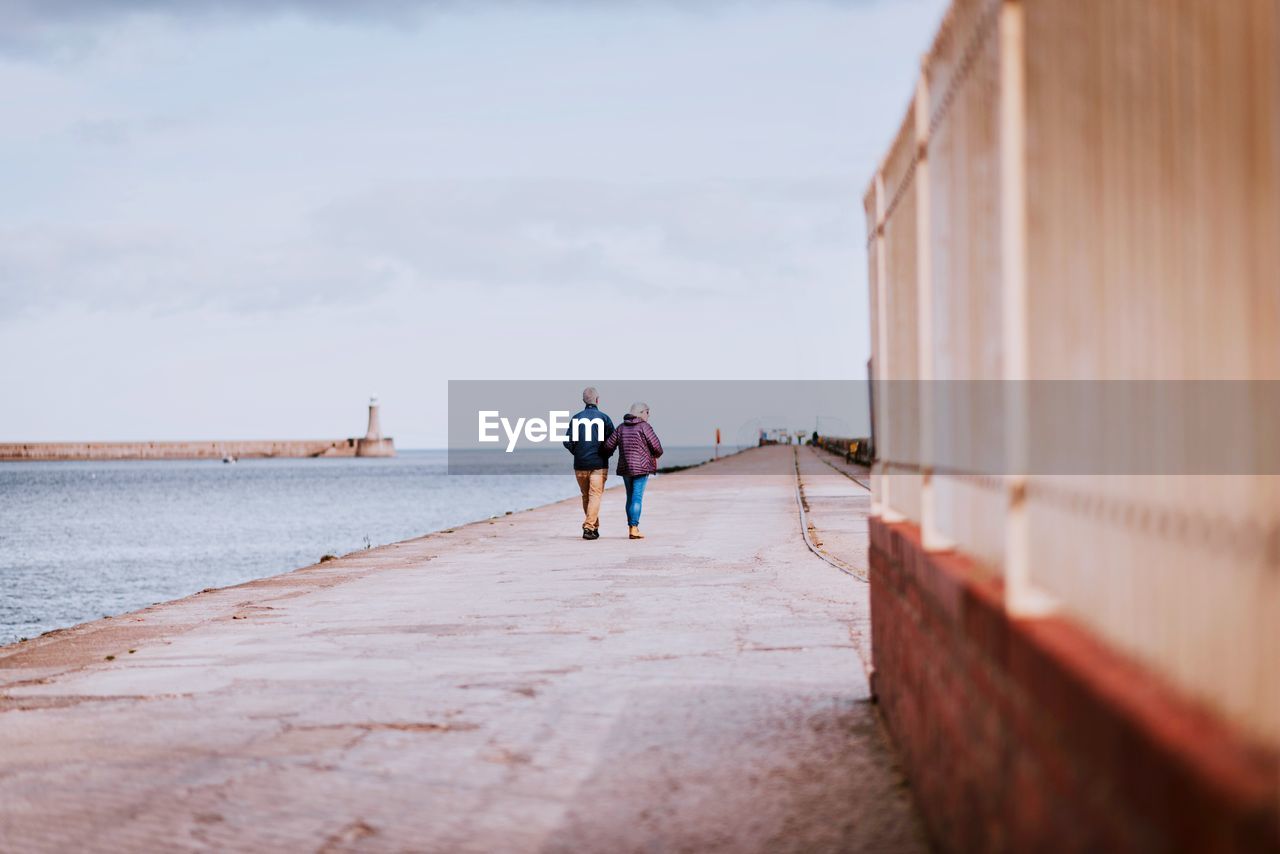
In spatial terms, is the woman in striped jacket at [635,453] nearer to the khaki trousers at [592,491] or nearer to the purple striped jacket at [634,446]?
the purple striped jacket at [634,446]

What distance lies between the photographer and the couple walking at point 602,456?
2000 centimetres

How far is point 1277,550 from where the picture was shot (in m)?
2.18

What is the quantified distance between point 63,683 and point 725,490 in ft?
93.6

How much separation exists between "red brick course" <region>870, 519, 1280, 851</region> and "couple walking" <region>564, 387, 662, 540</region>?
558 inches

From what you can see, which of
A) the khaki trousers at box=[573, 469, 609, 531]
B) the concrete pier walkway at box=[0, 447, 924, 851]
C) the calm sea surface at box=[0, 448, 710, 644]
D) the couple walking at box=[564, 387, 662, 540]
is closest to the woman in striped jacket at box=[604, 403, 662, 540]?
the couple walking at box=[564, 387, 662, 540]

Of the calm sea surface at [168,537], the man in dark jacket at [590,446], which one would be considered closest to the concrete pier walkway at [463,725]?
the man in dark jacket at [590,446]

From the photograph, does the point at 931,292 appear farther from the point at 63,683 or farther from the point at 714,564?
the point at 714,564

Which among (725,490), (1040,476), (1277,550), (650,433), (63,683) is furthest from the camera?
(725,490)

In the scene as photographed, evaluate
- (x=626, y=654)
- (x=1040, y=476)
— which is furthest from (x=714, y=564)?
(x=1040, y=476)

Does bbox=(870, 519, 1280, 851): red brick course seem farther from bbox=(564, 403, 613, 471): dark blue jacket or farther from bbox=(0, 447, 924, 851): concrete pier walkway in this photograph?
bbox=(564, 403, 613, 471): dark blue jacket

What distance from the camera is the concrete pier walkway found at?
554 cm

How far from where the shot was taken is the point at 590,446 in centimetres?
2005

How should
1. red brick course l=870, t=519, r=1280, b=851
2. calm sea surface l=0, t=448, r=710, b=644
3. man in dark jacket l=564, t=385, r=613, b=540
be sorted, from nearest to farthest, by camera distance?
red brick course l=870, t=519, r=1280, b=851 < man in dark jacket l=564, t=385, r=613, b=540 < calm sea surface l=0, t=448, r=710, b=644

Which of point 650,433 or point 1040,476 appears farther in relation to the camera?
point 650,433
